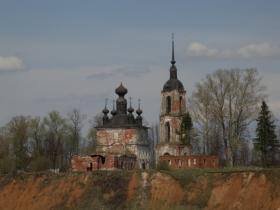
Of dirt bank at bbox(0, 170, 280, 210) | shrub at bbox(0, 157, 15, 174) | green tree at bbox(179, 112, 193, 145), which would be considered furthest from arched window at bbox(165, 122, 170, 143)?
shrub at bbox(0, 157, 15, 174)

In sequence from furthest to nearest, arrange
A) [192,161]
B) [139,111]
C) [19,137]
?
[19,137] → [139,111] → [192,161]

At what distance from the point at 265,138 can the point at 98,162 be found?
1675 cm

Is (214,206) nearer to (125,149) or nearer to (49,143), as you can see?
(125,149)

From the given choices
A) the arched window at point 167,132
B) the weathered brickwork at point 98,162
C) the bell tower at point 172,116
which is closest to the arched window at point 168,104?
the bell tower at point 172,116

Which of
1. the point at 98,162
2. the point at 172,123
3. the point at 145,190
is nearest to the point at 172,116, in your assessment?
the point at 172,123

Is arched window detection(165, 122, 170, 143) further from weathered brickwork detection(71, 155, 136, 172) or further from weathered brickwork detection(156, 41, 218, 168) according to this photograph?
weathered brickwork detection(71, 155, 136, 172)

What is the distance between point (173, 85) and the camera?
73.9 meters

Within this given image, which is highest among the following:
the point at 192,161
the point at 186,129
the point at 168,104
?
the point at 168,104

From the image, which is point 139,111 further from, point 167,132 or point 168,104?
point 167,132

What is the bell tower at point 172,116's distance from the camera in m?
73.7

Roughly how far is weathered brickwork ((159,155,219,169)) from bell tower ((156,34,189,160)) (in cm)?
568

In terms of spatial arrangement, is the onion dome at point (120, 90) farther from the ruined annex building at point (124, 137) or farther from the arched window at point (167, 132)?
the arched window at point (167, 132)

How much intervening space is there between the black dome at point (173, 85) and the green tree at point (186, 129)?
3190 mm

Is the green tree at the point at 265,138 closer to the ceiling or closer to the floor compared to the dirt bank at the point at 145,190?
closer to the ceiling
